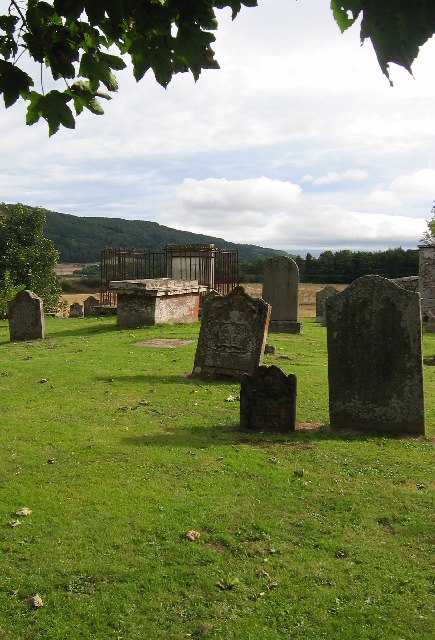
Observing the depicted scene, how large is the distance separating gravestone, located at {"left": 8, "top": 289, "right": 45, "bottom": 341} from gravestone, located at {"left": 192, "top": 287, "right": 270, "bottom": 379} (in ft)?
25.6

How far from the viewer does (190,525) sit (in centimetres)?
526

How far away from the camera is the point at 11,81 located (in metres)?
3.25

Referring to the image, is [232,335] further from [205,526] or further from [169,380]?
[205,526]

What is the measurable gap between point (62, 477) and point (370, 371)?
4457mm

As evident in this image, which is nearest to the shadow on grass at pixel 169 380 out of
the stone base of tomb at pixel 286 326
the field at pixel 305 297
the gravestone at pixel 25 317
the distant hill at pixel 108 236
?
the gravestone at pixel 25 317

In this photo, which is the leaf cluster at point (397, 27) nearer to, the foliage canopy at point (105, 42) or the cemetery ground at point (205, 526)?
the foliage canopy at point (105, 42)

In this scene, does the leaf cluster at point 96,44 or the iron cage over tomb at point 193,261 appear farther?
the iron cage over tomb at point 193,261

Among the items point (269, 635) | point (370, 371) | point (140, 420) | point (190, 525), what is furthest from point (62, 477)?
point (370, 371)

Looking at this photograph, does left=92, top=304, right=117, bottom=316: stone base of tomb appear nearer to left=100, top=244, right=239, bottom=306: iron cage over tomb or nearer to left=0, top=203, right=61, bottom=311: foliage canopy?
left=100, top=244, right=239, bottom=306: iron cage over tomb

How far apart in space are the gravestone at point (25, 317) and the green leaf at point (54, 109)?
14.8 metres

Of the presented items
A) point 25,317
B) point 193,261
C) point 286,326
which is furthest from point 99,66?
point 193,261

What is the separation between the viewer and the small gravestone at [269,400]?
26.8 feet

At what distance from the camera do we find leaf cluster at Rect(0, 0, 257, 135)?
3.12 metres

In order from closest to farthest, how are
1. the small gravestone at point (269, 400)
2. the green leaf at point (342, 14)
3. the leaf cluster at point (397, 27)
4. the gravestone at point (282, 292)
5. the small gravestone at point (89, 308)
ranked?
the leaf cluster at point (397, 27), the green leaf at point (342, 14), the small gravestone at point (269, 400), the gravestone at point (282, 292), the small gravestone at point (89, 308)
